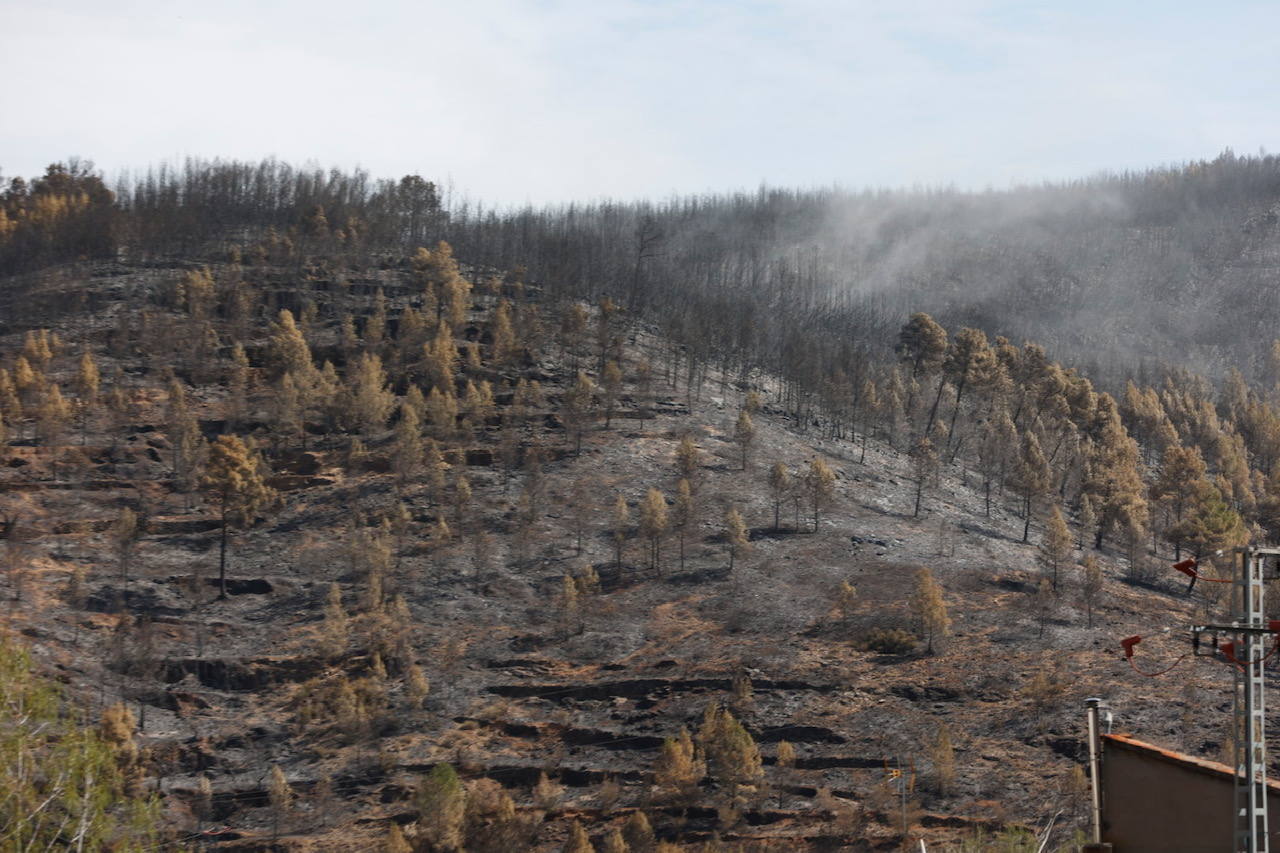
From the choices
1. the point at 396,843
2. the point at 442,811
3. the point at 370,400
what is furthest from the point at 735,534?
the point at 370,400

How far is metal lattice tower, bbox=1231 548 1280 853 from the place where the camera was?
57.6 feet

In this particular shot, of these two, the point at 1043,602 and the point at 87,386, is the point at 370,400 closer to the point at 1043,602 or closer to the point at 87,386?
the point at 87,386

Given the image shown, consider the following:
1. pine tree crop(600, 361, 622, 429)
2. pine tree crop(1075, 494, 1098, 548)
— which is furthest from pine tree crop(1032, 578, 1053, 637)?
pine tree crop(600, 361, 622, 429)

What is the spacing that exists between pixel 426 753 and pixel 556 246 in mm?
126228

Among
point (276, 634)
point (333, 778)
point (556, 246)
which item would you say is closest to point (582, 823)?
point (333, 778)

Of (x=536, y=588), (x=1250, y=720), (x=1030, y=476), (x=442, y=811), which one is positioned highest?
(x=1250, y=720)

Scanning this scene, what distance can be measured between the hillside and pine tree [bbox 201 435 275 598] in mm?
1542

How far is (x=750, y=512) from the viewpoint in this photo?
355 ft

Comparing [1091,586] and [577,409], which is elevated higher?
[577,409]

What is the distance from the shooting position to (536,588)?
3819 inches

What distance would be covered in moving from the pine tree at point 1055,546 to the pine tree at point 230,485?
214ft

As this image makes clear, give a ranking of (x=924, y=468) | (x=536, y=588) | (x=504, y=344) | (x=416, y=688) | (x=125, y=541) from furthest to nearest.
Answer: (x=504, y=344) < (x=924, y=468) < (x=536, y=588) < (x=125, y=541) < (x=416, y=688)

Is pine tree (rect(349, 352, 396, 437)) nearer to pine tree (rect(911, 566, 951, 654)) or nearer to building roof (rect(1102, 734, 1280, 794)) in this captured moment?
pine tree (rect(911, 566, 951, 654))

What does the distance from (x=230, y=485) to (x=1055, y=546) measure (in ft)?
218
